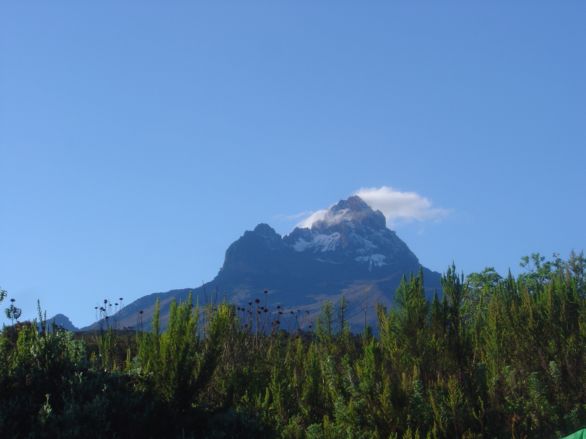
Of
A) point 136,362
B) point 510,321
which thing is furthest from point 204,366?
point 510,321

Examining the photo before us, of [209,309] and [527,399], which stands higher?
[209,309]

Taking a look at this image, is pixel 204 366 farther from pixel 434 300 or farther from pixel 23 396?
pixel 434 300

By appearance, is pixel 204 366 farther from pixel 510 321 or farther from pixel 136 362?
pixel 510 321

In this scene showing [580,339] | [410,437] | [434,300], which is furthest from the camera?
[580,339]

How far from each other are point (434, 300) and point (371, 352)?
4.36 feet

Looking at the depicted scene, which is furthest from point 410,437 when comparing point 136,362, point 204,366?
point 136,362

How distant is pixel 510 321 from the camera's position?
11.3 m

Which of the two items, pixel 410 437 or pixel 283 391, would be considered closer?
pixel 410 437

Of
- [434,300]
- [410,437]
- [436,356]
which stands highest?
[434,300]

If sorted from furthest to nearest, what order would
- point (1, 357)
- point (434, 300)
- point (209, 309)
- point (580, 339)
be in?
point (209, 309), point (580, 339), point (434, 300), point (1, 357)

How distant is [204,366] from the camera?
9.04 metres

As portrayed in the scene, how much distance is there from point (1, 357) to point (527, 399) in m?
6.83

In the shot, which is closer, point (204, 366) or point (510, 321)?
point (204, 366)

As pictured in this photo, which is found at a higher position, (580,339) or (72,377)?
(72,377)
